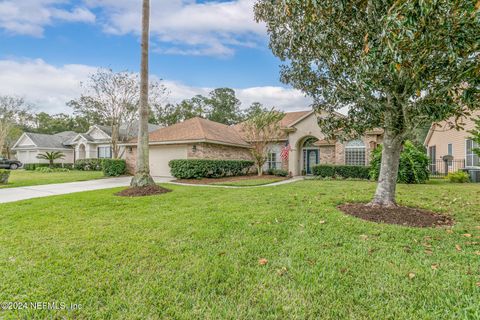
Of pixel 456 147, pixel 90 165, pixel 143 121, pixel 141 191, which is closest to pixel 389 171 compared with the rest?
pixel 141 191

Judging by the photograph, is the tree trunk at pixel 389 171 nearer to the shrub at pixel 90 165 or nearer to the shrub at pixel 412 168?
the shrub at pixel 412 168

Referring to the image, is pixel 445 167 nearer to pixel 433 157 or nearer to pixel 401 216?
pixel 433 157

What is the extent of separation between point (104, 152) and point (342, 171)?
26474 millimetres

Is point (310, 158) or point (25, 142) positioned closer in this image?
point (310, 158)

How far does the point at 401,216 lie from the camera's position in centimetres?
588

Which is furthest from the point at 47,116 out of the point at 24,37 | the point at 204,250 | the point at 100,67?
the point at 204,250

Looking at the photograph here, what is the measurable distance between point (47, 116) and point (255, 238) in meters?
59.4

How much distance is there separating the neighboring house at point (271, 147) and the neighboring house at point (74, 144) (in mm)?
9477

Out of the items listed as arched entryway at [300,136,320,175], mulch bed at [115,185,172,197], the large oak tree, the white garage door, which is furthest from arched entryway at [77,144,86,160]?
the large oak tree

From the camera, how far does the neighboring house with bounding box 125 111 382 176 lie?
56.6ft

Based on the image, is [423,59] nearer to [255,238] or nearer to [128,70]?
[255,238]

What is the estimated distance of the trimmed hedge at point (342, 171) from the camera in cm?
1599

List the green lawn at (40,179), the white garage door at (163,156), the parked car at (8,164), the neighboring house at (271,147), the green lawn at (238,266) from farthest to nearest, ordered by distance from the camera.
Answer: the parked car at (8,164)
the white garage door at (163,156)
the neighboring house at (271,147)
the green lawn at (40,179)
the green lawn at (238,266)

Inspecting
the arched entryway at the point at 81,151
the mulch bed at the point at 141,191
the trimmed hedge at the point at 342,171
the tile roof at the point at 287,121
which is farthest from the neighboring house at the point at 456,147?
the arched entryway at the point at 81,151
